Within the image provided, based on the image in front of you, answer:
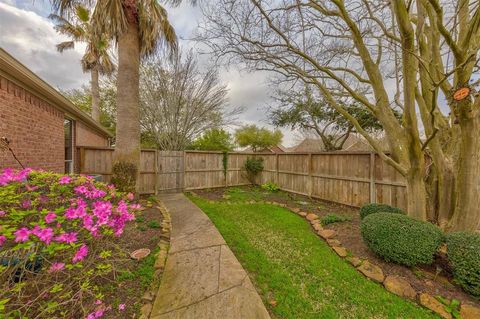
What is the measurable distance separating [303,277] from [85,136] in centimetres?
884

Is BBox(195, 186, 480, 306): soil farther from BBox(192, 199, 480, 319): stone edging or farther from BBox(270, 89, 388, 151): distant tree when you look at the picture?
BBox(270, 89, 388, 151): distant tree

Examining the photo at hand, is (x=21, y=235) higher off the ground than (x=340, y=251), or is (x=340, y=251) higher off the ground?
(x=21, y=235)

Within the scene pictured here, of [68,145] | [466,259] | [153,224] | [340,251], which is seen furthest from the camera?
[68,145]

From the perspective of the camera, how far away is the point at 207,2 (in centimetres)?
446

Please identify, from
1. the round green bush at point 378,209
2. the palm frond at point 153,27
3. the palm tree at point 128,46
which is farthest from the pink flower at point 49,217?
the palm frond at point 153,27

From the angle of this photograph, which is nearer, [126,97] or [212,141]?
[126,97]

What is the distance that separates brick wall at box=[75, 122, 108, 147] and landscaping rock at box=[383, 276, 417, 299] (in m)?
8.90

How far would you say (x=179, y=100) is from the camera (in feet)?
36.3

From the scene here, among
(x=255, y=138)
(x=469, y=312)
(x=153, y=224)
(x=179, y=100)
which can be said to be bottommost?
(x=469, y=312)

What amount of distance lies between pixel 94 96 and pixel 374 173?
49.6 feet

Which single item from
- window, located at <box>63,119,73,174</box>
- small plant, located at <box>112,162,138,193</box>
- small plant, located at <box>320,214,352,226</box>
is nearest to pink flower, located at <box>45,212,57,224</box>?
small plant, located at <box>112,162,138,193</box>

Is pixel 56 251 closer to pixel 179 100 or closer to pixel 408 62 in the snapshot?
pixel 408 62

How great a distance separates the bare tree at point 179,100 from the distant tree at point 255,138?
12.9m

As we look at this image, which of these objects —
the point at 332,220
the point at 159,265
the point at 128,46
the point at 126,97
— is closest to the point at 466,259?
the point at 332,220
